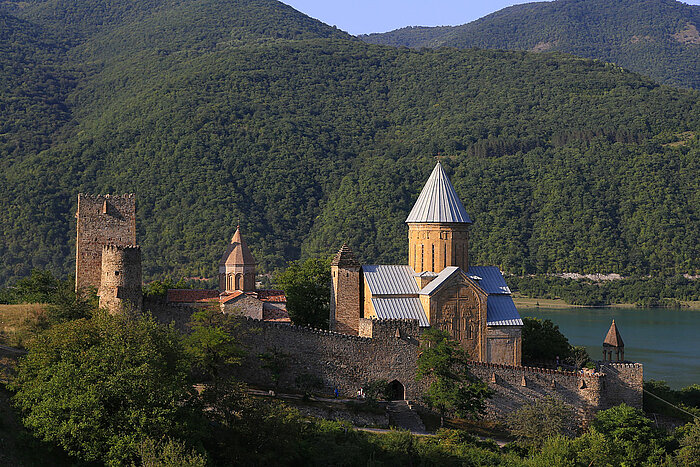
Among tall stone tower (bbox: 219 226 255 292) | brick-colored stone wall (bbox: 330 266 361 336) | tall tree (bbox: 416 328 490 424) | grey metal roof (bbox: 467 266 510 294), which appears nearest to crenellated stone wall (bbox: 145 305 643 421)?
tall tree (bbox: 416 328 490 424)

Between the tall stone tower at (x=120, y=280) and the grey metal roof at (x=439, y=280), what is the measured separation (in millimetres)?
9712

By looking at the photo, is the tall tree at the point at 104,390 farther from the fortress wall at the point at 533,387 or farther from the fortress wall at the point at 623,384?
the fortress wall at the point at 623,384

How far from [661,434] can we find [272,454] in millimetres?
12918

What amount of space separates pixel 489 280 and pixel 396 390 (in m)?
6.50

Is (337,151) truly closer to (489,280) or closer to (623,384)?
(489,280)

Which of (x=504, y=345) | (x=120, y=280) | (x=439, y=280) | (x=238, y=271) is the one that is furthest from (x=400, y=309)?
(x=120, y=280)

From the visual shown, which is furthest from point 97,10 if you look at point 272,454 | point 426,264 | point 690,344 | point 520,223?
point 272,454

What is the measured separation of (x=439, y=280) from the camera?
94.4 ft

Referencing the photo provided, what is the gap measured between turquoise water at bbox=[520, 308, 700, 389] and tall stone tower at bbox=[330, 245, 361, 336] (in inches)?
697

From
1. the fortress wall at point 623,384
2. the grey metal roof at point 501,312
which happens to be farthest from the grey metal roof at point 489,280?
the fortress wall at point 623,384

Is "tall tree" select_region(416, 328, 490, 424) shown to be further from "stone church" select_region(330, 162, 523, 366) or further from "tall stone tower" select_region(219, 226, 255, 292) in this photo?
"tall stone tower" select_region(219, 226, 255, 292)

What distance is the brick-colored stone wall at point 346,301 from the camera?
28.4 metres

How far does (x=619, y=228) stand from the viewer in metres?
71.4

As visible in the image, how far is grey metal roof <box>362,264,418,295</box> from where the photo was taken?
1139 inches
